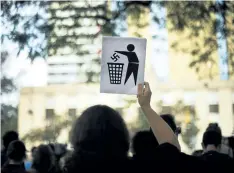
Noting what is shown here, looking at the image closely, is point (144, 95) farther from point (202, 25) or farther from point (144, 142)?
point (202, 25)

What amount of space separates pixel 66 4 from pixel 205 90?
29.4 meters

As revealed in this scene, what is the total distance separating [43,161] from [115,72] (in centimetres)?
212

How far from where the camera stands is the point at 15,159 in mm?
3473

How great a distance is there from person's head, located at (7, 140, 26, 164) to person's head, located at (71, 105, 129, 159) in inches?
84.1

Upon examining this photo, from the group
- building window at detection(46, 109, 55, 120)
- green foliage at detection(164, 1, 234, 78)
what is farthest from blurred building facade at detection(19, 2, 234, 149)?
green foliage at detection(164, 1, 234, 78)

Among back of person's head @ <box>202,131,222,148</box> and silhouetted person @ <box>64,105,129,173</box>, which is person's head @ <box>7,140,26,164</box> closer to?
back of person's head @ <box>202,131,222,148</box>

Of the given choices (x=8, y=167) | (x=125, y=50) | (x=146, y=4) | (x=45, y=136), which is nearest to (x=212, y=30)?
(x=146, y=4)

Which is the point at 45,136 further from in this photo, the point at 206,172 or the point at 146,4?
the point at 206,172

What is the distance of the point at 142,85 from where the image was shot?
6.40 feet

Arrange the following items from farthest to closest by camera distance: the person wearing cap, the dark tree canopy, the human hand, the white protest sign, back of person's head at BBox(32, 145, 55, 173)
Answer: the dark tree canopy < back of person's head at BBox(32, 145, 55, 173) < the person wearing cap < the white protest sign < the human hand

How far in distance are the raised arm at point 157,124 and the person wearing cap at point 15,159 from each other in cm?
190

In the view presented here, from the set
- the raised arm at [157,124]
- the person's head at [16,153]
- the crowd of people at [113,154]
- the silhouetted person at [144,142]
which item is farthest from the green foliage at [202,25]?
the crowd of people at [113,154]

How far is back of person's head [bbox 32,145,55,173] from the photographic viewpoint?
153 inches

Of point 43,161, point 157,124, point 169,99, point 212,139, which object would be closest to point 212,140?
point 212,139
